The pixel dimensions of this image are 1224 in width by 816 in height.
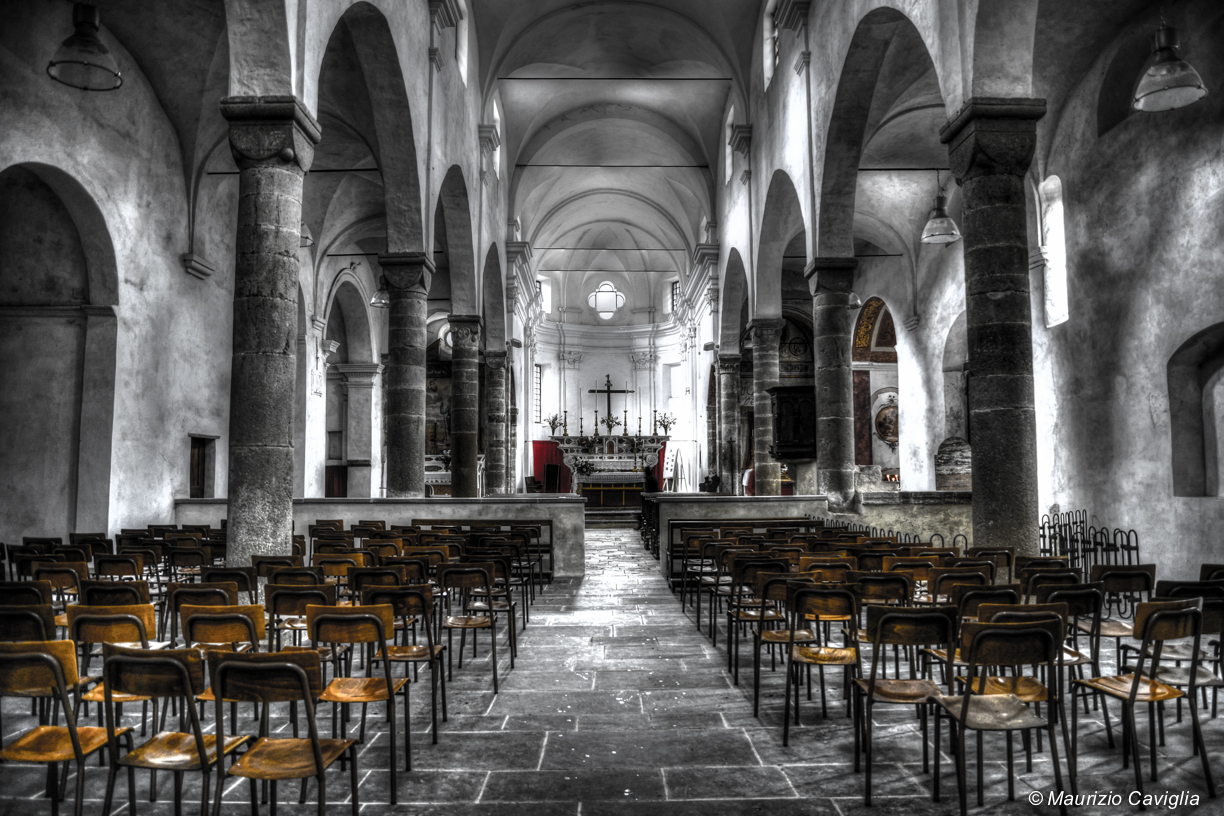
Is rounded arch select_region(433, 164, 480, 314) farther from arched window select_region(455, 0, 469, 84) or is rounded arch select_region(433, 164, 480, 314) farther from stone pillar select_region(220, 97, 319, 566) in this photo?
stone pillar select_region(220, 97, 319, 566)

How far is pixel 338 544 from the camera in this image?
28.9 feet

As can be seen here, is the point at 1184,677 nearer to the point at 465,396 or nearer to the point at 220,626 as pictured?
the point at 220,626

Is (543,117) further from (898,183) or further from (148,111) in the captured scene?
(148,111)

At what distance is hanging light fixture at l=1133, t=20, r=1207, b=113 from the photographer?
7.35 m

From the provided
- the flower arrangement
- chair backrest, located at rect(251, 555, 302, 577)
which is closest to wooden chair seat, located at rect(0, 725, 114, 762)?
chair backrest, located at rect(251, 555, 302, 577)

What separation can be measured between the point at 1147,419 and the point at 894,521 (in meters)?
3.78

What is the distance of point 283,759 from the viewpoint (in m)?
3.25

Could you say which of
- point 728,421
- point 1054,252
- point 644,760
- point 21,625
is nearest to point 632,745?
point 644,760

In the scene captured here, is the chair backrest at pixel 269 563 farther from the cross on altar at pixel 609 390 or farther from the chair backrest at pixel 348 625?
the cross on altar at pixel 609 390

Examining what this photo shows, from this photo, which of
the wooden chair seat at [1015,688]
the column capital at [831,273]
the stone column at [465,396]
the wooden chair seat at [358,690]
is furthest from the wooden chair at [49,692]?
the stone column at [465,396]

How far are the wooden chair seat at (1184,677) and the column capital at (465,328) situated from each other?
15.4 meters

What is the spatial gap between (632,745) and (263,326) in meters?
5.03

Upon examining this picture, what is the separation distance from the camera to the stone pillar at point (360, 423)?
2611cm

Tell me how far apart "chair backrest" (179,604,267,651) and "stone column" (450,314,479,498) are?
1397 centimetres
